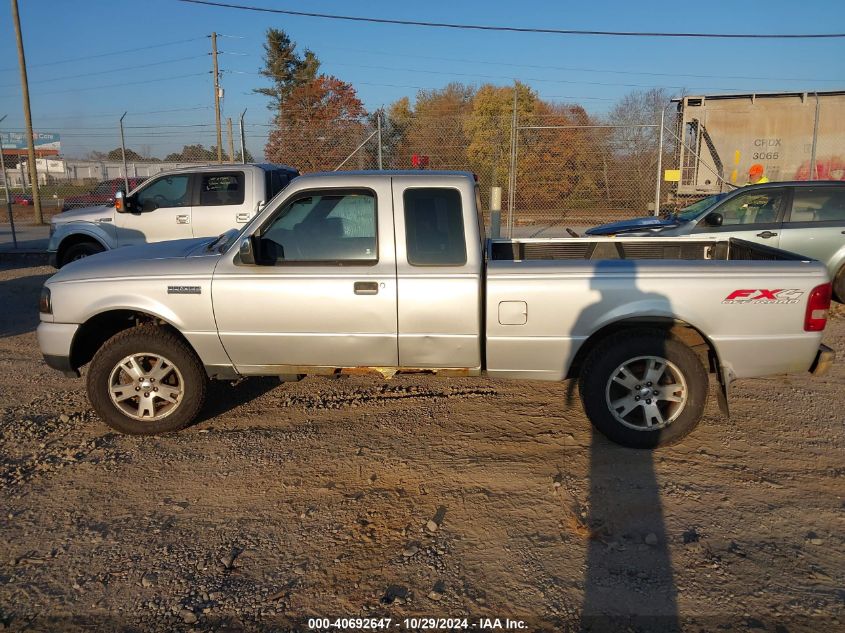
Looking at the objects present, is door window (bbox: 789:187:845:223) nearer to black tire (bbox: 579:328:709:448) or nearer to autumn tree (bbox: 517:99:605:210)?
black tire (bbox: 579:328:709:448)

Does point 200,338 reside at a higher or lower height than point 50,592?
higher

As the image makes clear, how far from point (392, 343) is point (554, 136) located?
1344 centimetres

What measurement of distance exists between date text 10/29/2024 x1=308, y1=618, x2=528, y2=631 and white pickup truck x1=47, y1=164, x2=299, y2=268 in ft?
23.5

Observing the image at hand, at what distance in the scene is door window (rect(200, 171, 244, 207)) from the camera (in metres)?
9.45

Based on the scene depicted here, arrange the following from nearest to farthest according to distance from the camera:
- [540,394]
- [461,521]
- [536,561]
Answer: [536,561] → [461,521] → [540,394]

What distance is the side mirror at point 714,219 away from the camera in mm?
8992

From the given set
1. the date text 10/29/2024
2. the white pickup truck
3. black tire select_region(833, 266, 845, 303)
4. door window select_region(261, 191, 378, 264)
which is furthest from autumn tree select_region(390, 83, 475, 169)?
the date text 10/29/2024

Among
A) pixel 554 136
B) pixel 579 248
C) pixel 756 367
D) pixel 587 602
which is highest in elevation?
pixel 554 136

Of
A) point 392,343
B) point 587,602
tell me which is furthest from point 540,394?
point 587,602

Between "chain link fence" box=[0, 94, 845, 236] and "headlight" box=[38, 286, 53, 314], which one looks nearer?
"headlight" box=[38, 286, 53, 314]

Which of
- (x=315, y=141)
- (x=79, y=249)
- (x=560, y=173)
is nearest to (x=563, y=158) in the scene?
(x=560, y=173)

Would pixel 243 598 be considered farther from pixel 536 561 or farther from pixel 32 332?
pixel 32 332

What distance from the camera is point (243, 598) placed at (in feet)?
10.1

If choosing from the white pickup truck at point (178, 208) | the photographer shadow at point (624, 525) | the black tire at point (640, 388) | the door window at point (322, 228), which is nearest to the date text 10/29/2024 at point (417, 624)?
the photographer shadow at point (624, 525)
